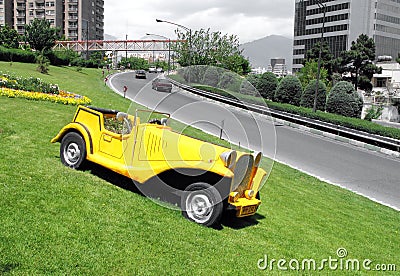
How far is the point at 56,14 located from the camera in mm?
112438

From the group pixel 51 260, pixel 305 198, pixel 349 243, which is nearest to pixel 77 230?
pixel 51 260

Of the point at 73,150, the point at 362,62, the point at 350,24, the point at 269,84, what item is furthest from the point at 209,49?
the point at 350,24

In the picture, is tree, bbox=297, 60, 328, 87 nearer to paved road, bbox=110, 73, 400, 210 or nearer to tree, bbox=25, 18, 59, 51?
paved road, bbox=110, 73, 400, 210

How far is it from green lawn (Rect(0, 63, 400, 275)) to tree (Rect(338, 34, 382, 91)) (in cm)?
6031

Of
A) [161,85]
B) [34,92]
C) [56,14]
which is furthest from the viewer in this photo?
[56,14]

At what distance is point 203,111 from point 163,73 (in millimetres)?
976

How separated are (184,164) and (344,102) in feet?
99.3

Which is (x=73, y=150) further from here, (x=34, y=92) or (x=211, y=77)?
(x=34, y=92)

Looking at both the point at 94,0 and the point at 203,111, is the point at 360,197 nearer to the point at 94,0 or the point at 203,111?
the point at 203,111

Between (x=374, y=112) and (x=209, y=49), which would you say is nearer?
(x=209, y=49)

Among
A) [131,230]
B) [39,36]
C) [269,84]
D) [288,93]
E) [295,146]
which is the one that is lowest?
[295,146]

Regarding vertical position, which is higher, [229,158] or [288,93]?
[288,93]

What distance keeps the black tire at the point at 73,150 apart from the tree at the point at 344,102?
29.4m

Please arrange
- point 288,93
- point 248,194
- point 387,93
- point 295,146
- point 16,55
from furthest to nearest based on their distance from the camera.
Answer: point 387,93
point 16,55
point 288,93
point 295,146
point 248,194
